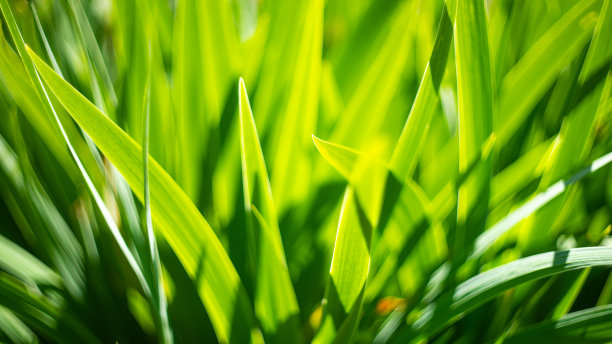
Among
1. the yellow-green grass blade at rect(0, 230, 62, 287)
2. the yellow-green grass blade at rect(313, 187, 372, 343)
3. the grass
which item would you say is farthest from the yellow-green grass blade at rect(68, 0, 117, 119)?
the yellow-green grass blade at rect(313, 187, 372, 343)

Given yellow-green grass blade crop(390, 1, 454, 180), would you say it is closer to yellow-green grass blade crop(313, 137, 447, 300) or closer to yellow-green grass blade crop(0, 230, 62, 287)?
yellow-green grass blade crop(313, 137, 447, 300)

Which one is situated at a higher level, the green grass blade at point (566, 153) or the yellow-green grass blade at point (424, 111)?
the yellow-green grass blade at point (424, 111)

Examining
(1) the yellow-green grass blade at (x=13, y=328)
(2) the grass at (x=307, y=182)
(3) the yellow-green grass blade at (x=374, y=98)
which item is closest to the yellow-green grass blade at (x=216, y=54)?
(2) the grass at (x=307, y=182)

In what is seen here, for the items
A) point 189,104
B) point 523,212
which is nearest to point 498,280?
point 523,212

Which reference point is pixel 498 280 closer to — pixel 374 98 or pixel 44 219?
pixel 374 98

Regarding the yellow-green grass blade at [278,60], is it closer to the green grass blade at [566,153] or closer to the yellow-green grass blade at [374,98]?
the yellow-green grass blade at [374,98]

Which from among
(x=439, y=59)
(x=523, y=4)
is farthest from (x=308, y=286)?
(x=523, y=4)
